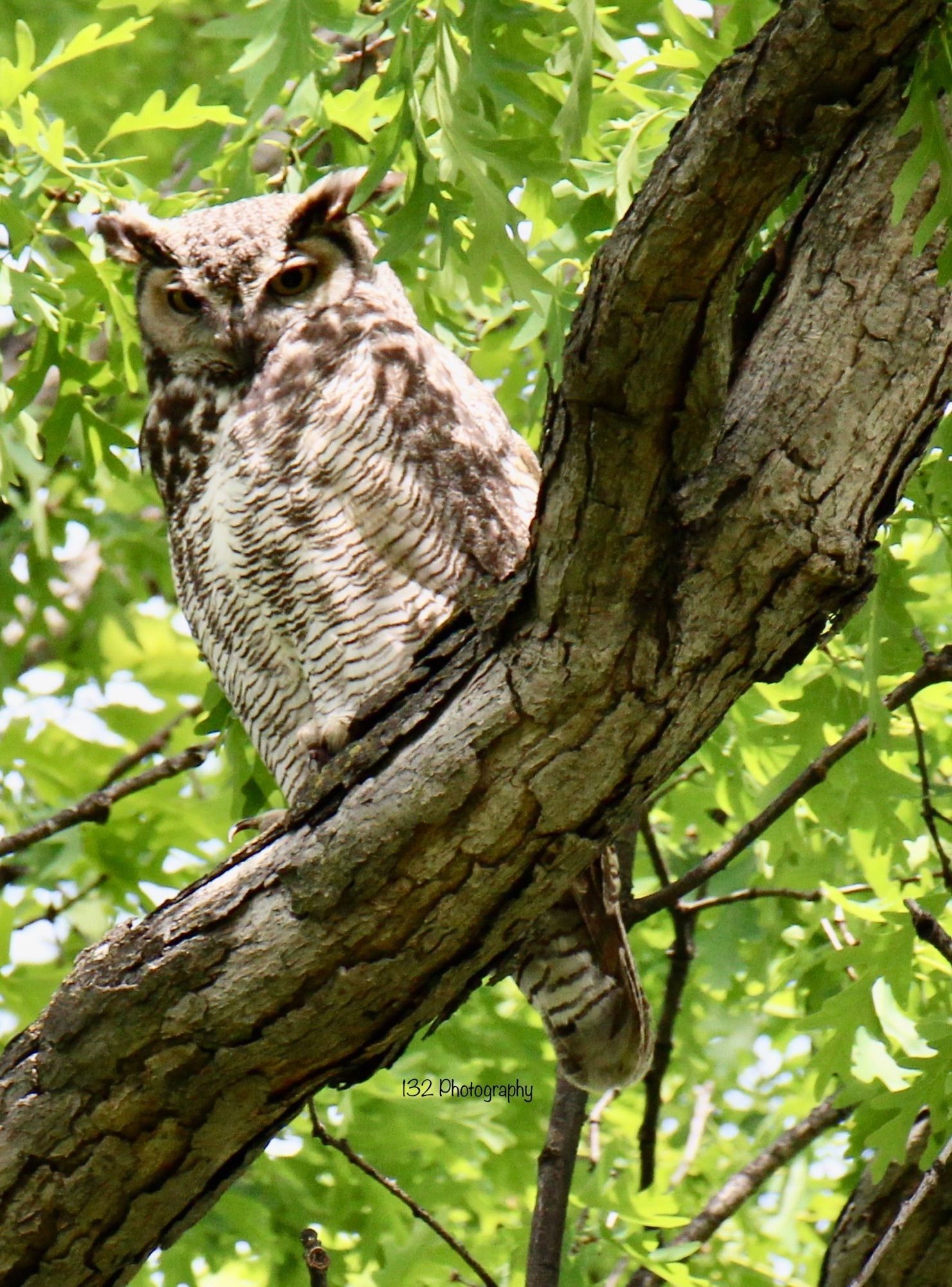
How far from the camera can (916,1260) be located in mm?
2789

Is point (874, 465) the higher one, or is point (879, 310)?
point (879, 310)

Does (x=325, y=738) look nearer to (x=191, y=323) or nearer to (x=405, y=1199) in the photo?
(x=405, y=1199)

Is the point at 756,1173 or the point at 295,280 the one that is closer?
the point at 295,280

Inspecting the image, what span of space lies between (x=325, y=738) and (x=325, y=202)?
3.72ft

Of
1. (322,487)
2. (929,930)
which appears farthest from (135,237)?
(929,930)

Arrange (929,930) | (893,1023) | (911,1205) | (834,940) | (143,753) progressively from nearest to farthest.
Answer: (911,1205) < (929,930) < (893,1023) < (834,940) < (143,753)

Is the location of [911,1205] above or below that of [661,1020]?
below

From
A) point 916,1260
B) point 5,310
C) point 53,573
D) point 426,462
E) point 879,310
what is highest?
point 53,573

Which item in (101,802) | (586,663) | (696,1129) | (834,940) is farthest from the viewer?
(696,1129)

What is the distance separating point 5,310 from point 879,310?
1.79m

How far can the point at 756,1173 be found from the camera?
3264 mm

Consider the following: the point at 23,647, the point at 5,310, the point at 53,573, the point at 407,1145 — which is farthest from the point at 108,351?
the point at 407,1145

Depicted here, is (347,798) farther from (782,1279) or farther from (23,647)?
(23,647)

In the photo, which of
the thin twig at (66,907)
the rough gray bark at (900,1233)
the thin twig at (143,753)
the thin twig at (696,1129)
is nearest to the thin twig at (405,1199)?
the rough gray bark at (900,1233)
